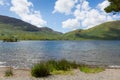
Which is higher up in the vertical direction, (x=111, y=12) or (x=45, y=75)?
(x=111, y=12)

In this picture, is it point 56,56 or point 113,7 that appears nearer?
point 113,7

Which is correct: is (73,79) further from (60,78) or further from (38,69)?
(38,69)

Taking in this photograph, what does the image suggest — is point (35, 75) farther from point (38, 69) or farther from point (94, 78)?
point (94, 78)

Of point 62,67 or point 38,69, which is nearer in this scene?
point 38,69

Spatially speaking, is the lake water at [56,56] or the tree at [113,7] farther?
the lake water at [56,56]

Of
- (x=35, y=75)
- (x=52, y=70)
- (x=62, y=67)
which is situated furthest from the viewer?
(x=62, y=67)

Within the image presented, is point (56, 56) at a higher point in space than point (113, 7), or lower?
lower

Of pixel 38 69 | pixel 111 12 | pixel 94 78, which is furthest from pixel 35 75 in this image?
pixel 111 12

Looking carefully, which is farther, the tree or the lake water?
the lake water

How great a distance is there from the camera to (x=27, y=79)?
2123 centimetres

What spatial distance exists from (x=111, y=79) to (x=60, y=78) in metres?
4.33

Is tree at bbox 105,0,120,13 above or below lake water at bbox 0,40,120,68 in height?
above

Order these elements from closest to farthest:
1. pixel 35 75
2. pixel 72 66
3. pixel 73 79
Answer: pixel 73 79, pixel 35 75, pixel 72 66

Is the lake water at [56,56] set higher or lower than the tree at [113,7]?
lower
